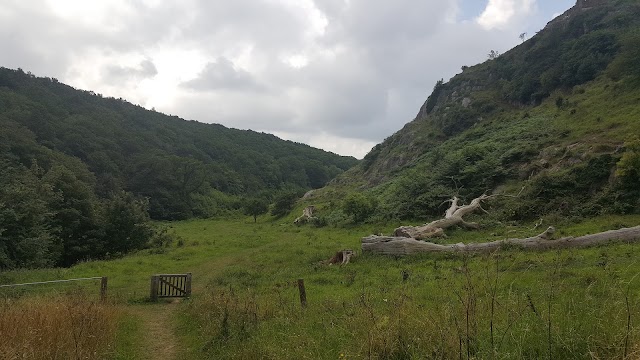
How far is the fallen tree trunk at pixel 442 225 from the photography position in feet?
76.3

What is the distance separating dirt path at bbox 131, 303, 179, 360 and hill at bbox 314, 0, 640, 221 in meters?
21.2

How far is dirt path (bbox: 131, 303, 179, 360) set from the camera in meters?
9.84

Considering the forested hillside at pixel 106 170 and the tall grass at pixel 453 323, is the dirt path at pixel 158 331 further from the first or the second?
the forested hillside at pixel 106 170

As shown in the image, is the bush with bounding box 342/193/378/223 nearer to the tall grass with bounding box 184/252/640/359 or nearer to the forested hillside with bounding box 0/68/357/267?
the forested hillside with bounding box 0/68/357/267

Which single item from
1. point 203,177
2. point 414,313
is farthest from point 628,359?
point 203,177

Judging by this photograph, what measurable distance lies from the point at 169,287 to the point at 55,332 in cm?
955

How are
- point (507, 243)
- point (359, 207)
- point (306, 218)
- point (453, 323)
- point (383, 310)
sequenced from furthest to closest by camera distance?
1. point (306, 218)
2. point (359, 207)
3. point (507, 243)
4. point (383, 310)
5. point (453, 323)

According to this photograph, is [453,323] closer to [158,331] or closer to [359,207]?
[158,331]

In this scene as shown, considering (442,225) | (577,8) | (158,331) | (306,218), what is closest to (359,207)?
(306,218)

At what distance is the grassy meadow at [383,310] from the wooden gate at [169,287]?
68 centimetres

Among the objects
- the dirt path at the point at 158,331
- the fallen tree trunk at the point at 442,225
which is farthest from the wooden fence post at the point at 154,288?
Answer: the fallen tree trunk at the point at 442,225

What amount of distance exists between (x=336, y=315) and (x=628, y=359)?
19.3 feet

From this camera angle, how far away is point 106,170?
8562 centimetres

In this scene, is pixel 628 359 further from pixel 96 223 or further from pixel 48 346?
pixel 96 223
